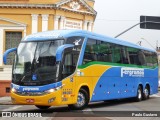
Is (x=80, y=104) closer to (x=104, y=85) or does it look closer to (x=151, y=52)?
(x=104, y=85)

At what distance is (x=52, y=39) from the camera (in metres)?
16.1

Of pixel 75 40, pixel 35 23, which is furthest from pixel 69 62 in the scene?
pixel 35 23

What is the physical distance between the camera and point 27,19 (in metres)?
33.5

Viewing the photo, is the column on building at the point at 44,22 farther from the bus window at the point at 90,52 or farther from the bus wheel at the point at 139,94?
the bus window at the point at 90,52

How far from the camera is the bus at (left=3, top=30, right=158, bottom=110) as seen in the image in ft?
50.4

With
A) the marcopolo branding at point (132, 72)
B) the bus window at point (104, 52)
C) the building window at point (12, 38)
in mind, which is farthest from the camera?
the building window at point (12, 38)

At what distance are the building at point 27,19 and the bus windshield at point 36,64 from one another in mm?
16764

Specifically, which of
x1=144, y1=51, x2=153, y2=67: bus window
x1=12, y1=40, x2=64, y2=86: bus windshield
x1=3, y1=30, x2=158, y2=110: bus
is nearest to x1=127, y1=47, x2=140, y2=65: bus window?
x1=144, y1=51, x2=153, y2=67: bus window

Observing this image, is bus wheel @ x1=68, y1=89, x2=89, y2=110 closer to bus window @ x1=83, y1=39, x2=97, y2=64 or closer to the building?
bus window @ x1=83, y1=39, x2=97, y2=64

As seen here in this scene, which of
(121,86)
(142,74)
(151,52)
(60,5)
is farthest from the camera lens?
(60,5)

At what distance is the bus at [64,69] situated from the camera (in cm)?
1535

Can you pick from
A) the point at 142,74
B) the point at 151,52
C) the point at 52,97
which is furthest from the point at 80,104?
the point at 151,52

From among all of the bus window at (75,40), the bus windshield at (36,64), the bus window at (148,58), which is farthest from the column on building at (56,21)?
the bus windshield at (36,64)

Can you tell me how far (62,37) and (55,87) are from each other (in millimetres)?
2122
